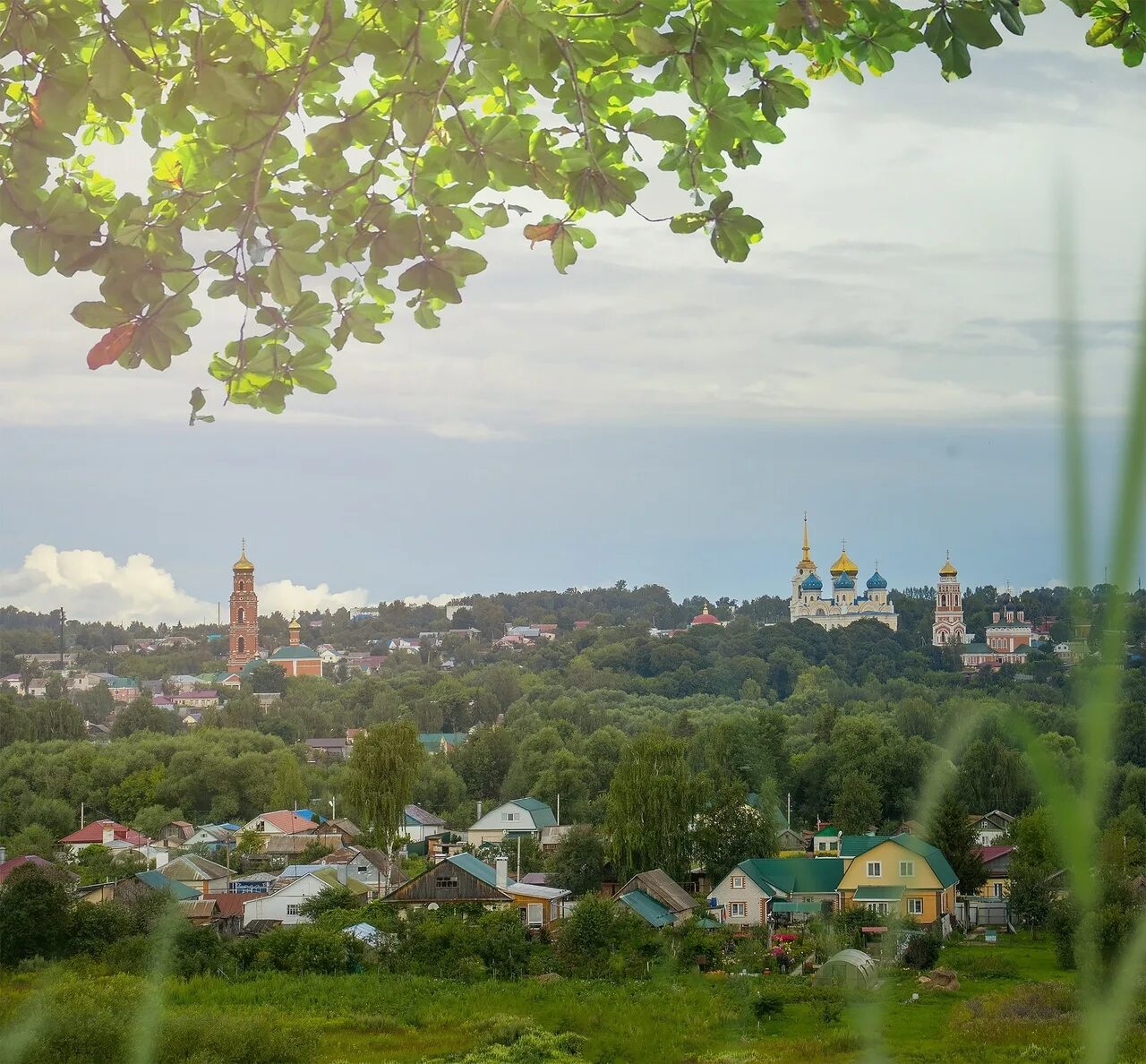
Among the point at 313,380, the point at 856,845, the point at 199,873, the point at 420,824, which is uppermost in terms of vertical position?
the point at 313,380

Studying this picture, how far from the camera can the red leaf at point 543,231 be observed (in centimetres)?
188

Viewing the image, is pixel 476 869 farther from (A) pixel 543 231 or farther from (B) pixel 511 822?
(A) pixel 543 231

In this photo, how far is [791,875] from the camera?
1605 cm

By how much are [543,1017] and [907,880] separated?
5230 mm

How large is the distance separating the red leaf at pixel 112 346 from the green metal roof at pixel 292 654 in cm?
5466

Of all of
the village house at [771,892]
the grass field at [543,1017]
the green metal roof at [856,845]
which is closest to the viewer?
the grass field at [543,1017]

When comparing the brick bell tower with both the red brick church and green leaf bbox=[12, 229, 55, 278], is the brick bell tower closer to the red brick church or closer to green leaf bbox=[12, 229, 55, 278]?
the red brick church

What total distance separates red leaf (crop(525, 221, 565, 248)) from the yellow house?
43.8 feet

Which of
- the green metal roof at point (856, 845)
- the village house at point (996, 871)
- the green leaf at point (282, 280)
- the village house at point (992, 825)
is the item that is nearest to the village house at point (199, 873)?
the green metal roof at point (856, 845)

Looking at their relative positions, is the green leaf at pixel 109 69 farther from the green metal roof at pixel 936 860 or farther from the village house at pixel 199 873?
the village house at pixel 199 873

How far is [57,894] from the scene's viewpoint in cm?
1278

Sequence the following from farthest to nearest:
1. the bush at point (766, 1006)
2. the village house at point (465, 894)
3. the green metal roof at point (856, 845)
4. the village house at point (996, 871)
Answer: the green metal roof at point (856, 845)
the village house at point (996, 871)
the village house at point (465, 894)
the bush at point (766, 1006)

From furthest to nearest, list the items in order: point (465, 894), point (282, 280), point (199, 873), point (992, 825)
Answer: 1. point (992, 825)
2. point (199, 873)
3. point (465, 894)
4. point (282, 280)

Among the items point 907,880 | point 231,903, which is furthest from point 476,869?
point 907,880
